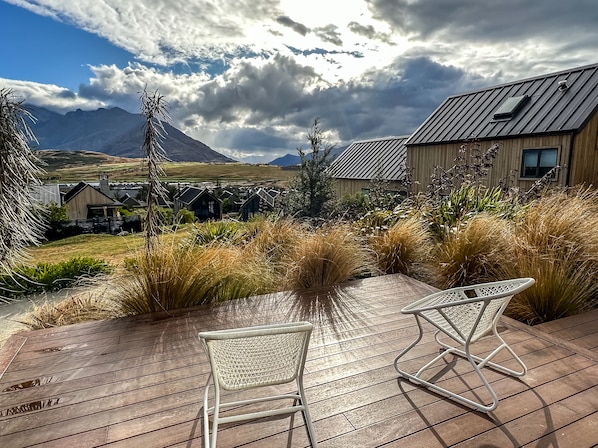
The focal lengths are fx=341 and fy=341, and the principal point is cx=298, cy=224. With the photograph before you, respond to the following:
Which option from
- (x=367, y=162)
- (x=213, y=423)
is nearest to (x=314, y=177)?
(x=213, y=423)

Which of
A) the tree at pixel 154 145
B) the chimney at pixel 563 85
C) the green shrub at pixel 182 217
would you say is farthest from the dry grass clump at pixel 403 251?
the chimney at pixel 563 85

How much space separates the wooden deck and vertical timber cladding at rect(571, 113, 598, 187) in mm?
11641

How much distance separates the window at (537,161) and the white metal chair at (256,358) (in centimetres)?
1376

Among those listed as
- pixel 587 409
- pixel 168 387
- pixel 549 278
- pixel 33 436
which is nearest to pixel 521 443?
→ pixel 587 409

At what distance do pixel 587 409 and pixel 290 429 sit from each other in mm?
1442

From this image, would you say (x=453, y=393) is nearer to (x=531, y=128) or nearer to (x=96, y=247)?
(x=96, y=247)

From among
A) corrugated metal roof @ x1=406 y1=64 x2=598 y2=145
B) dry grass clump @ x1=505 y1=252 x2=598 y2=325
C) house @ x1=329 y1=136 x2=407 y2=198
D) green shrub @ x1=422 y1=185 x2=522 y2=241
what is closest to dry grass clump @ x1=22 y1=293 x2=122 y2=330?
dry grass clump @ x1=505 y1=252 x2=598 y2=325

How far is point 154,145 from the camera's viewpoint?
3.42m

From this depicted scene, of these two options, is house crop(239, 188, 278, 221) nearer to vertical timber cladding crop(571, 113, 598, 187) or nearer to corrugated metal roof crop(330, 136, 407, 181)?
corrugated metal roof crop(330, 136, 407, 181)

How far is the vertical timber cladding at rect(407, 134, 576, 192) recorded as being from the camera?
37.9 feet

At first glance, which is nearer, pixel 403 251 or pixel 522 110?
pixel 403 251

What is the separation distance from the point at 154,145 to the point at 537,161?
13.4m

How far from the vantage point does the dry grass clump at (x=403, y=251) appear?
13.5 feet

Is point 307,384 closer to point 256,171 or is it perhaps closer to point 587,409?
point 587,409
